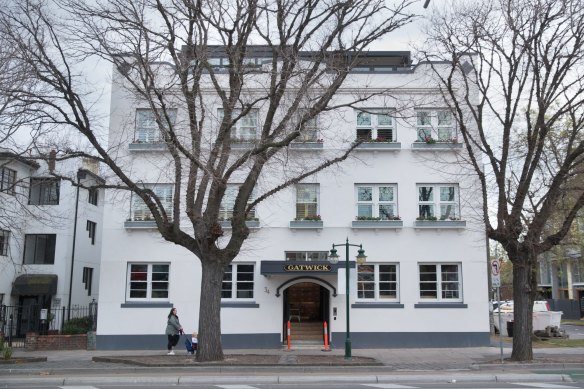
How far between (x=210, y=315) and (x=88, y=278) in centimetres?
2046

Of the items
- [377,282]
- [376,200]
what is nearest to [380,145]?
[376,200]

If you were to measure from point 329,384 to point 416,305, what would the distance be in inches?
376

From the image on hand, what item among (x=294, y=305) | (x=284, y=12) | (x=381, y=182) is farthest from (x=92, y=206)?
(x=284, y=12)

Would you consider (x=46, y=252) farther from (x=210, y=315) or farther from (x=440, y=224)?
(x=440, y=224)

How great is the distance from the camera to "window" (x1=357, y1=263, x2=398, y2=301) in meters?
23.6

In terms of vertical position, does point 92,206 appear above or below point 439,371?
above

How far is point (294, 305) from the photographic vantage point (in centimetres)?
2505

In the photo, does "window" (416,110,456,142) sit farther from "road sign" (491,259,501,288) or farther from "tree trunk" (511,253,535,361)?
"road sign" (491,259,501,288)

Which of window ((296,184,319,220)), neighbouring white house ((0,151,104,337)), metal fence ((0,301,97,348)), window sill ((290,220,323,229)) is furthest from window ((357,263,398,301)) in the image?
neighbouring white house ((0,151,104,337))

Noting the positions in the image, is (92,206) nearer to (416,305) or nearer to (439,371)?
(416,305)

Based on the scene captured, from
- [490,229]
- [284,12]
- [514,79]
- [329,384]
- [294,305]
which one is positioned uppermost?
[284,12]

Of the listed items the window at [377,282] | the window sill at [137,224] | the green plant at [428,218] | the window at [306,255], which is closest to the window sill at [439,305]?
the window at [377,282]

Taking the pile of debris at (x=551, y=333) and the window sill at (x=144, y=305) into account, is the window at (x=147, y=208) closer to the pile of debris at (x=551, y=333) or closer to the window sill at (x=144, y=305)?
the window sill at (x=144, y=305)

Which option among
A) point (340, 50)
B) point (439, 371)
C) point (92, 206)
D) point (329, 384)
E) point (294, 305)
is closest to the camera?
point (329, 384)
